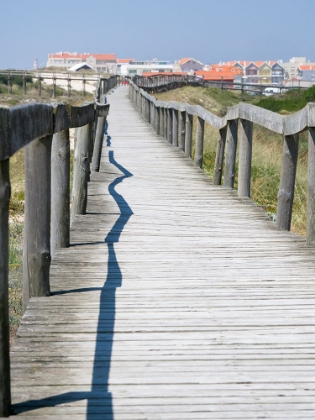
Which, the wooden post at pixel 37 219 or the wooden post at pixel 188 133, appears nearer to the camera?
the wooden post at pixel 37 219

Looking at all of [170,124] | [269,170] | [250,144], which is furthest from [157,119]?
[250,144]

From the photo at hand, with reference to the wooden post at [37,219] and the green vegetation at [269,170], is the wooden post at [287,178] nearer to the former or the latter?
the green vegetation at [269,170]

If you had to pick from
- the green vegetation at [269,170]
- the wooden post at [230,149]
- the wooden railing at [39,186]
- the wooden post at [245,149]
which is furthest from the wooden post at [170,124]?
the wooden railing at [39,186]

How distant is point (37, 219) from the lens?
4.50 m

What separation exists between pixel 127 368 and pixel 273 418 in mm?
773

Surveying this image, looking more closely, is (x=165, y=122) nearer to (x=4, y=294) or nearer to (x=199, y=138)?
(x=199, y=138)

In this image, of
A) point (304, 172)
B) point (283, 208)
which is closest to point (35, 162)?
point (283, 208)

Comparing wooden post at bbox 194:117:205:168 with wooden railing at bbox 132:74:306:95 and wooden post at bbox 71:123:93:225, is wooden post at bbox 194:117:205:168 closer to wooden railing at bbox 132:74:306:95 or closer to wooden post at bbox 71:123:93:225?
wooden post at bbox 71:123:93:225

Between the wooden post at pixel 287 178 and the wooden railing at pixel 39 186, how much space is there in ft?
5.96

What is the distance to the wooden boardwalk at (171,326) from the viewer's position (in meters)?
3.30

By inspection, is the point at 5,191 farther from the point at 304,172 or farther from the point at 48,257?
the point at 304,172

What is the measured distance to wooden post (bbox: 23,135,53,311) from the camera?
4398mm

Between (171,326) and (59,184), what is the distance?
193 cm

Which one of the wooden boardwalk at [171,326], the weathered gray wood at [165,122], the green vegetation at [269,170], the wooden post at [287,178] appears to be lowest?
the green vegetation at [269,170]
